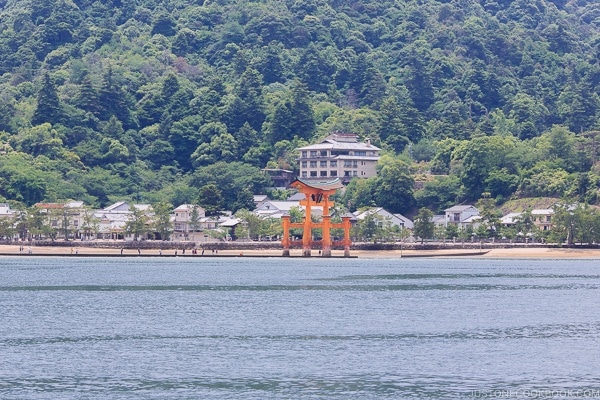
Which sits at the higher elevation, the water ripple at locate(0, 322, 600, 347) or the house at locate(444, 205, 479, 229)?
the house at locate(444, 205, 479, 229)

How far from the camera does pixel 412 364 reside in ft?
111

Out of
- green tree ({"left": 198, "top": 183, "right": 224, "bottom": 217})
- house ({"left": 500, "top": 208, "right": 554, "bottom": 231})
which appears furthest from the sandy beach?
green tree ({"left": 198, "top": 183, "right": 224, "bottom": 217})

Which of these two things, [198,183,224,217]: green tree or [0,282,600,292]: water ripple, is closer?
[0,282,600,292]: water ripple

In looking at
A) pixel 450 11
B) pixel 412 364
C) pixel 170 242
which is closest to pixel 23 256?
pixel 170 242

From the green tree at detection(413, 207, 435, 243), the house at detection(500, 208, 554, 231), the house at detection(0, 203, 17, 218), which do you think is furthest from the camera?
the house at detection(0, 203, 17, 218)

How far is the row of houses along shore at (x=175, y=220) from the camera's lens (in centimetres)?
10262

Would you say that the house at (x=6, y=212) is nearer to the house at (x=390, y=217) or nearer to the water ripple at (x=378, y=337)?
the house at (x=390, y=217)

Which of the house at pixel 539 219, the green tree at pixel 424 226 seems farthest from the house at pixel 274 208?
the house at pixel 539 219

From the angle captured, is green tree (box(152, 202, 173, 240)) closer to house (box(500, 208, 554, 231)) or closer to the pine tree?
house (box(500, 208, 554, 231))

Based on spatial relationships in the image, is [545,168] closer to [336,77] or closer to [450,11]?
[336,77]

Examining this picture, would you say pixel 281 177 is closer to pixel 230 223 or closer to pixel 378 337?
pixel 230 223

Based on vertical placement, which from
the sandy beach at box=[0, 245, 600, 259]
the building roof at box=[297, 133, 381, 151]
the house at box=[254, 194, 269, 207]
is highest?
the building roof at box=[297, 133, 381, 151]

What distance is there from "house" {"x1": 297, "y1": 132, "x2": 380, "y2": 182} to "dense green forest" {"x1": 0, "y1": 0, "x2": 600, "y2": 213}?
11.7ft

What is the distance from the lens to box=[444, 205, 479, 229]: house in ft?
353
